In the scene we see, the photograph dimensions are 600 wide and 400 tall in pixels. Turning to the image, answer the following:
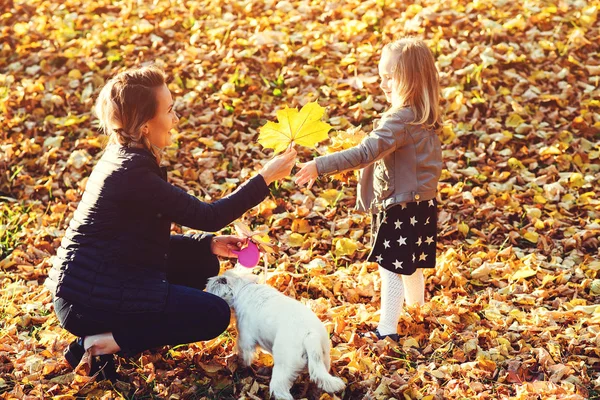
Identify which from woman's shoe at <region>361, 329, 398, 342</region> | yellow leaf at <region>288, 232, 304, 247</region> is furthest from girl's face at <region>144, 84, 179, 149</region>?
yellow leaf at <region>288, 232, 304, 247</region>

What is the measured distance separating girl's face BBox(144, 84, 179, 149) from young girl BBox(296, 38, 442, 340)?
71cm

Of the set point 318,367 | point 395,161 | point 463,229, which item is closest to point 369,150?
point 395,161

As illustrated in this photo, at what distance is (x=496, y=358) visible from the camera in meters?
3.19

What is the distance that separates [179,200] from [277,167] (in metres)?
→ 0.46

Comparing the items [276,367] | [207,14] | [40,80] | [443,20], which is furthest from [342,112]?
[276,367]

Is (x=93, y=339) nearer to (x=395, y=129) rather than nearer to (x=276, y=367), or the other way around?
(x=276, y=367)

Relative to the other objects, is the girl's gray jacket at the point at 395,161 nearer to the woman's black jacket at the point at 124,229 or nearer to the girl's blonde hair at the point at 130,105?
the woman's black jacket at the point at 124,229

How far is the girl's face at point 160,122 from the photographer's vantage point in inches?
116

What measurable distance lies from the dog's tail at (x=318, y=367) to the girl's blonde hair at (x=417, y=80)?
3.76ft

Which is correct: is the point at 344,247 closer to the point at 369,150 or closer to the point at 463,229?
the point at 463,229

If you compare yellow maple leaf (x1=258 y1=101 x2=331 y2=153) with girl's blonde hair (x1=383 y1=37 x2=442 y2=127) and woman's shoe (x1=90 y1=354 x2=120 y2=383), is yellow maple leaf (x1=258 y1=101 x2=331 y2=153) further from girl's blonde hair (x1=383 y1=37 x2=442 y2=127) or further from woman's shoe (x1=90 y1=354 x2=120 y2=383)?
woman's shoe (x1=90 y1=354 x2=120 y2=383)

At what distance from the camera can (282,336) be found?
272 cm

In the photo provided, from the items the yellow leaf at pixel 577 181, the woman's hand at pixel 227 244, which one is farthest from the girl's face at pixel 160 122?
the yellow leaf at pixel 577 181

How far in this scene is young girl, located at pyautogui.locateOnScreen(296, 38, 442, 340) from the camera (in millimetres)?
Answer: 3162
